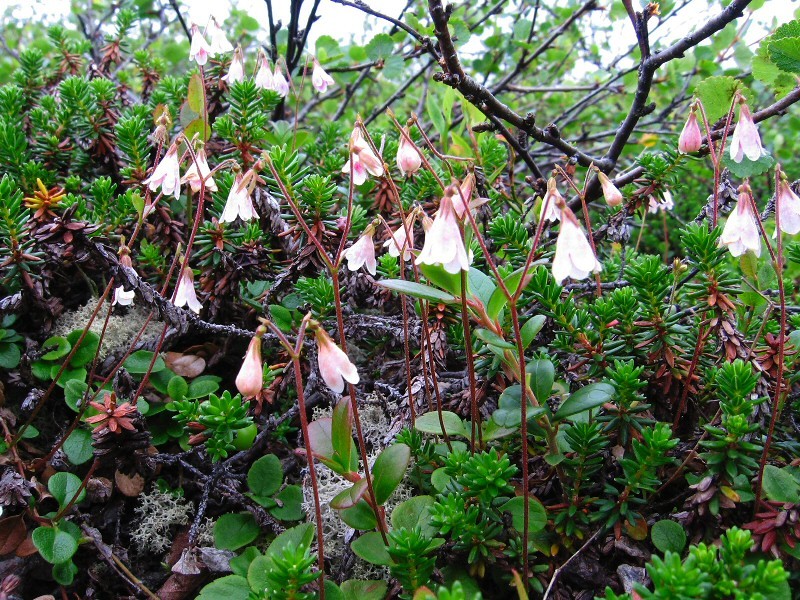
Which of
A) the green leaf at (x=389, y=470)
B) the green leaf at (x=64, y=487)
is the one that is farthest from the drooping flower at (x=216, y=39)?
the green leaf at (x=389, y=470)

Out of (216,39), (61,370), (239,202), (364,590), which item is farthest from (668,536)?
(216,39)

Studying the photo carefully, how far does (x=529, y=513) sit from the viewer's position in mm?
1285

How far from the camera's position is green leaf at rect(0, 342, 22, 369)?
69.6 inches

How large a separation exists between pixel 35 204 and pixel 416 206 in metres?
1.20

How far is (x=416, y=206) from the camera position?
1423 mm

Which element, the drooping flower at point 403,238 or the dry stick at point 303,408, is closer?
the dry stick at point 303,408

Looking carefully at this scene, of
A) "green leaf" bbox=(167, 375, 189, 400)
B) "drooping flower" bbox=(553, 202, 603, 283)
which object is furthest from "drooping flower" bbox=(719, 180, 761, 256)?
"green leaf" bbox=(167, 375, 189, 400)

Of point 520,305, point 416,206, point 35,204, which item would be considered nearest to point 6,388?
point 35,204

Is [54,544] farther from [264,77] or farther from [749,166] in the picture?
[749,166]

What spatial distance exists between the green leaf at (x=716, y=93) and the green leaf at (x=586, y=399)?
997 mm

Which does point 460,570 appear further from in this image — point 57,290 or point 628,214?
point 57,290

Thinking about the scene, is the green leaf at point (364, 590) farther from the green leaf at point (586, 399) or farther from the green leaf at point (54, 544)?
the green leaf at point (54, 544)

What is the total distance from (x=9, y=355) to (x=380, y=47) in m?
2.08

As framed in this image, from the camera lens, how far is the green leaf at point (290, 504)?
155 cm
